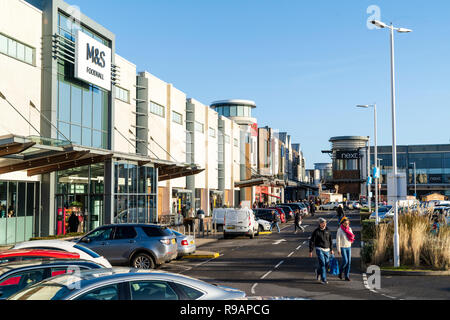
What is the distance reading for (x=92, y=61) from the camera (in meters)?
30.9

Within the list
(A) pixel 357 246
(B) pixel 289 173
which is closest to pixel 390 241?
(A) pixel 357 246

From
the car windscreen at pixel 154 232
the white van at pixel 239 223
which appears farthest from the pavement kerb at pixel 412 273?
the white van at pixel 239 223

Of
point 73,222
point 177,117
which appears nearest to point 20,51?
point 73,222

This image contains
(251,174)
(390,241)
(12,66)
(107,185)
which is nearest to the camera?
(390,241)

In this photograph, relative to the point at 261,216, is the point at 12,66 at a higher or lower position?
higher

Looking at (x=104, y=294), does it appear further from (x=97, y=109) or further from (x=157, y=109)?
(x=157, y=109)

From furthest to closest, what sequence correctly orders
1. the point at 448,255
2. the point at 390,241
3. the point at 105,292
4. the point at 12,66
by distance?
the point at 12,66, the point at 390,241, the point at 448,255, the point at 105,292

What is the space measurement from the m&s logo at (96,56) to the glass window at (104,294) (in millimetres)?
26354

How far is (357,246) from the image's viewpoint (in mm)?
25578

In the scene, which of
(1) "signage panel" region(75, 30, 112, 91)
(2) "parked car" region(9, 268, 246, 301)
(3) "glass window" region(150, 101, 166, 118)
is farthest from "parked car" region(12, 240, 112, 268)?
(3) "glass window" region(150, 101, 166, 118)

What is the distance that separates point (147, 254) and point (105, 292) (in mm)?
11139

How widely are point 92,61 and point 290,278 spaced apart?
20.7m
